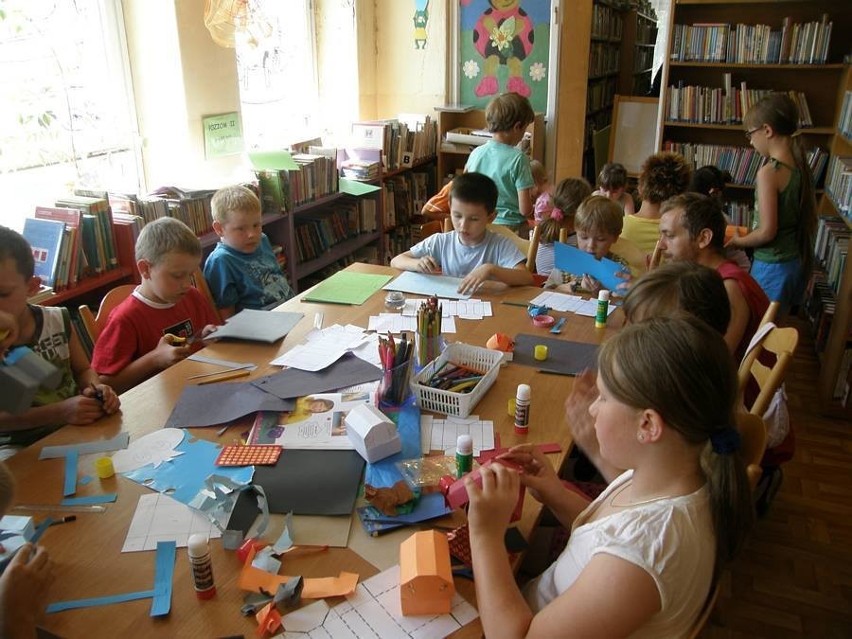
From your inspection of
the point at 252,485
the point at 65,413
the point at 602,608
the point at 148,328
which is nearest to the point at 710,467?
the point at 602,608

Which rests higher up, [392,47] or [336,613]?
[392,47]

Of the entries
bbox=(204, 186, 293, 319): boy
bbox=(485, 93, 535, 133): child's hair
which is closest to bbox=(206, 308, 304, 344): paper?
bbox=(204, 186, 293, 319): boy

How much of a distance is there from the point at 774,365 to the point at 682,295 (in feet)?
1.20

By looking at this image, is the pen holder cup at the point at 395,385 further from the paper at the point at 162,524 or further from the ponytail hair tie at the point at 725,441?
the ponytail hair tie at the point at 725,441

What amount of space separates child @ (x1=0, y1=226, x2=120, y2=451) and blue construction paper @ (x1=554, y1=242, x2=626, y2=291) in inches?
60.2

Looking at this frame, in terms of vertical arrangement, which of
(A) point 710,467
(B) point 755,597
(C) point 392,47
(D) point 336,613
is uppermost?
Answer: (C) point 392,47

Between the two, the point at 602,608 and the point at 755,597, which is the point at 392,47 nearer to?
the point at 755,597

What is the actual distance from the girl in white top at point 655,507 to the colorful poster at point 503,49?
4.26m

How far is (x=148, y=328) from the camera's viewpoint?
202 centimetres

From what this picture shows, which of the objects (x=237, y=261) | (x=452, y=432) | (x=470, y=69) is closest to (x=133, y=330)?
(x=237, y=261)

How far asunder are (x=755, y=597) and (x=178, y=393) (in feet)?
5.80

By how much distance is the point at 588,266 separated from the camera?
235cm

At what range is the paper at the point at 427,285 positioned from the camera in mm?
2322

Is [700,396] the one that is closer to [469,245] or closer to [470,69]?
[469,245]
